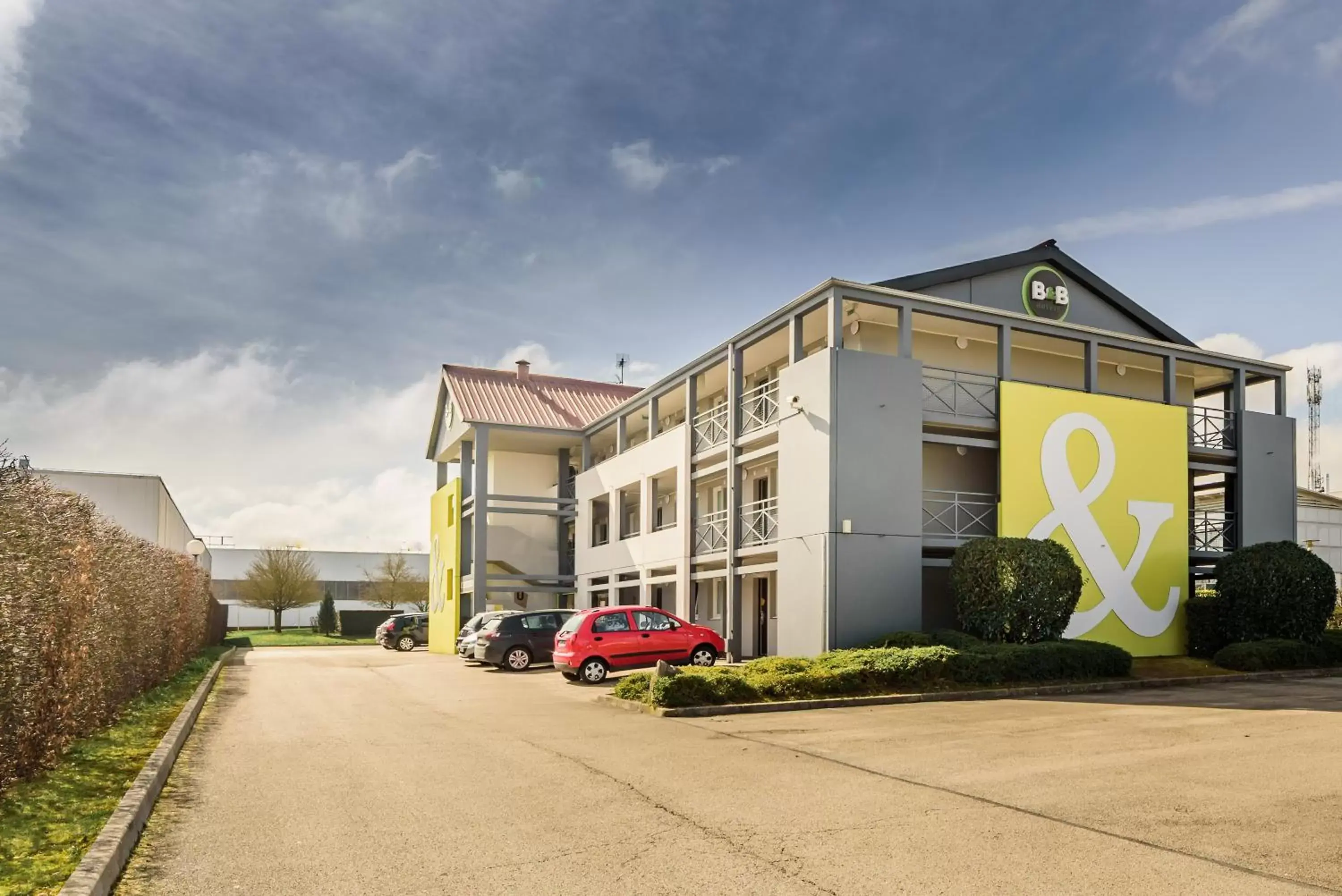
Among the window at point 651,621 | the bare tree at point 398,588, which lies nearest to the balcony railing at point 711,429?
the window at point 651,621

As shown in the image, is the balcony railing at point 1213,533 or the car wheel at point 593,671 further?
the balcony railing at point 1213,533

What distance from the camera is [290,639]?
49.9 m

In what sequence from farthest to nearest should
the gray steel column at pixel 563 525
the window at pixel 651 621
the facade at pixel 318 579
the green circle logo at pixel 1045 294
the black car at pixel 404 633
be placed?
1. the facade at pixel 318 579
2. the black car at pixel 404 633
3. the gray steel column at pixel 563 525
4. the green circle logo at pixel 1045 294
5. the window at pixel 651 621

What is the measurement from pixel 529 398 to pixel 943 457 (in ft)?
62.3

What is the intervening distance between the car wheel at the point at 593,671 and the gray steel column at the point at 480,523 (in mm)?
14763

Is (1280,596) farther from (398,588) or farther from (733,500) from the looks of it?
(398,588)

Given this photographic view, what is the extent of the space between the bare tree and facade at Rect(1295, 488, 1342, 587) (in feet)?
141

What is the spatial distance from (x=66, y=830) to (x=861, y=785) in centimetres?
569

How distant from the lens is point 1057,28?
14.1 meters

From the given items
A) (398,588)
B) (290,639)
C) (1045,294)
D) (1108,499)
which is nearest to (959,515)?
(1108,499)

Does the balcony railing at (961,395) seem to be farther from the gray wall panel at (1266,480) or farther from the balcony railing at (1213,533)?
the gray wall panel at (1266,480)

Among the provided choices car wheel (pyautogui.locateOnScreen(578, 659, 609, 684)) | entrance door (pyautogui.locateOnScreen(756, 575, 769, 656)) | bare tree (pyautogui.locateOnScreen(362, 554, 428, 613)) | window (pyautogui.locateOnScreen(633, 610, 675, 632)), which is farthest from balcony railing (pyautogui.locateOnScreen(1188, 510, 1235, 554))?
bare tree (pyautogui.locateOnScreen(362, 554, 428, 613))

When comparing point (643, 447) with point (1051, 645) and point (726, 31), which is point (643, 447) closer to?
point (1051, 645)

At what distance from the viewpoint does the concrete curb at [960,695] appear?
14320mm
